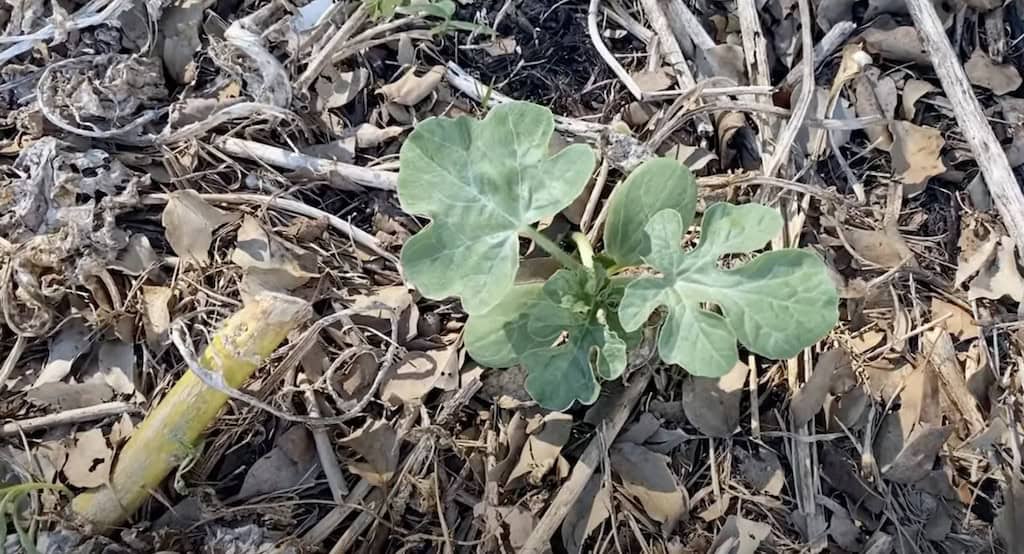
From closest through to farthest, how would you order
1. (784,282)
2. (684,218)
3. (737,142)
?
(784,282) < (684,218) < (737,142)

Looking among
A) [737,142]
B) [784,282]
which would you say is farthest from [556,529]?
[737,142]

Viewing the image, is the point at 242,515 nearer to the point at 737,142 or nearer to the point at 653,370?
the point at 653,370

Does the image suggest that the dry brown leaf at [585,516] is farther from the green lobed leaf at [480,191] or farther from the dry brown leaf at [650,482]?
the green lobed leaf at [480,191]

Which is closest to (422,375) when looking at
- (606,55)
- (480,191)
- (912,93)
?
(480,191)

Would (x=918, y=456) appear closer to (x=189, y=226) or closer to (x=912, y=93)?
(x=912, y=93)

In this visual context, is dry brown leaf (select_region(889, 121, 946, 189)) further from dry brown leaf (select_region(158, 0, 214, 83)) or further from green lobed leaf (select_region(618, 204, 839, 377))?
dry brown leaf (select_region(158, 0, 214, 83))

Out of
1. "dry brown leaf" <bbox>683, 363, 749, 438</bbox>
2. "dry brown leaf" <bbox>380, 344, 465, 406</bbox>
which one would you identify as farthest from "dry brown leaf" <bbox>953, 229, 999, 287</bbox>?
"dry brown leaf" <bbox>380, 344, 465, 406</bbox>

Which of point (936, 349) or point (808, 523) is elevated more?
point (936, 349)
